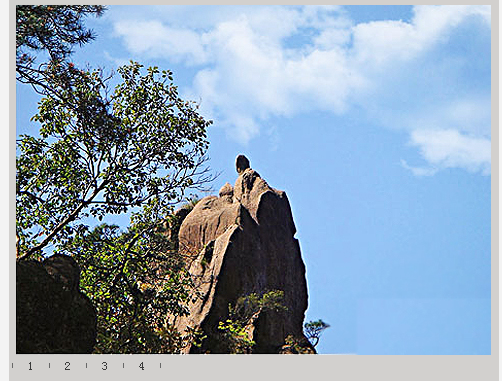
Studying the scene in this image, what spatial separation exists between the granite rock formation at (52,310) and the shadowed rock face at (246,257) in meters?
9.59

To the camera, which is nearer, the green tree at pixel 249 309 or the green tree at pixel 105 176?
the green tree at pixel 105 176

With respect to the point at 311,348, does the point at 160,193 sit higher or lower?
higher

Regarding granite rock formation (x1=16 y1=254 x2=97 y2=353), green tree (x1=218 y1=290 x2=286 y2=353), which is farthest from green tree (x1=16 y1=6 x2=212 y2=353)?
green tree (x1=218 y1=290 x2=286 y2=353)

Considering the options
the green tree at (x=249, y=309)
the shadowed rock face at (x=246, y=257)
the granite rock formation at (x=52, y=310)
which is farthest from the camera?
the shadowed rock face at (x=246, y=257)

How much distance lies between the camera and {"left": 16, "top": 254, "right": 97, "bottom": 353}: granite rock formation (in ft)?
19.6

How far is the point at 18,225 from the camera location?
9.16 metres

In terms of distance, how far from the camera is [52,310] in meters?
6.27

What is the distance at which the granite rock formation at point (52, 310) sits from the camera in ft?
19.6

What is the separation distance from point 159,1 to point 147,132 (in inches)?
127

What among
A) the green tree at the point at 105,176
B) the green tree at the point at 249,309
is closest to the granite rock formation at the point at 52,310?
the green tree at the point at 105,176

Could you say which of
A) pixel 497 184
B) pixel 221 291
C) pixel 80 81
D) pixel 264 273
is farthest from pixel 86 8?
pixel 264 273

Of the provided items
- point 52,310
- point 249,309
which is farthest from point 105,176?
point 249,309

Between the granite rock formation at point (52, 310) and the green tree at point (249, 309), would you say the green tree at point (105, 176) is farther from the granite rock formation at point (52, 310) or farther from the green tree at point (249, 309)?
the green tree at point (249, 309)
